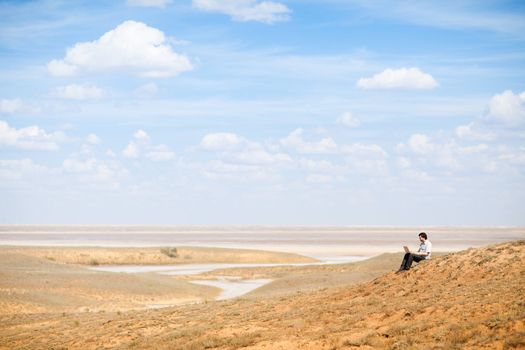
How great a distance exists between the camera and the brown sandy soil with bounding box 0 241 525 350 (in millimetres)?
20470

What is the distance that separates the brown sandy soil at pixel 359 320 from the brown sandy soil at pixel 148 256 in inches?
2348

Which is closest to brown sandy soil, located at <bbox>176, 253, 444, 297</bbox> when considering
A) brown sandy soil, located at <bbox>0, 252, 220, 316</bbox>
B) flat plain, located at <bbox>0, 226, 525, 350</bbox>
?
brown sandy soil, located at <bbox>0, 252, 220, 316</bbox>

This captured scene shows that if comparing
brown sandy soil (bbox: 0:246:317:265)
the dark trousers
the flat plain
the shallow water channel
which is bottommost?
the shallow water channel

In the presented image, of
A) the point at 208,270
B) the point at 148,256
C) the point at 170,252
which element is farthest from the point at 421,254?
the point at 170,252

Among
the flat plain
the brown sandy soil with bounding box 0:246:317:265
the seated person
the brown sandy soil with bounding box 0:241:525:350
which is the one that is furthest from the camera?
the brown sandy soil with bounding box 0:246:317:265

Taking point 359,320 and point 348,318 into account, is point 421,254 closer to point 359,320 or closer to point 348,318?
point 348,318

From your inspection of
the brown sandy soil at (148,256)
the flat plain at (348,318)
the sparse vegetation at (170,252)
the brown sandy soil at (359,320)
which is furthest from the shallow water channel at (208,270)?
the brown sandy soil at (359,320)

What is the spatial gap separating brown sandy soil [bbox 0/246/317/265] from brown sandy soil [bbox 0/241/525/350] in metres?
59.6

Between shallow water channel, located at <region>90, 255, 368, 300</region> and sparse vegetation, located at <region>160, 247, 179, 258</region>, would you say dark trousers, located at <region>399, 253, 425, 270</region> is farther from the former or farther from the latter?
sparse vegetation, located at <region>160, 247, 179, 258</region>

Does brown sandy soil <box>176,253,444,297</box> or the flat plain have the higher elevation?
the flat plain

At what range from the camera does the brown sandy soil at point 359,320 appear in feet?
67.2

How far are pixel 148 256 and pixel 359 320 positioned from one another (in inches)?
2998

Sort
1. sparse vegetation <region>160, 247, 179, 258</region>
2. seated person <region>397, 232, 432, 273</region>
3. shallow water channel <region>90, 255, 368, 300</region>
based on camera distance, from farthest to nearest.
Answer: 1. sparse vegetation <region>160, 247, 179, 258</region>
2. shallow water channel <region>90, 255, 368, 300</region>
3. seated person <region>397, 232, 432, 273</region>

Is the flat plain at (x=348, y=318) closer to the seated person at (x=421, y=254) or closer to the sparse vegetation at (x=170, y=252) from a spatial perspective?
the seated person at (x=421, y=254)
